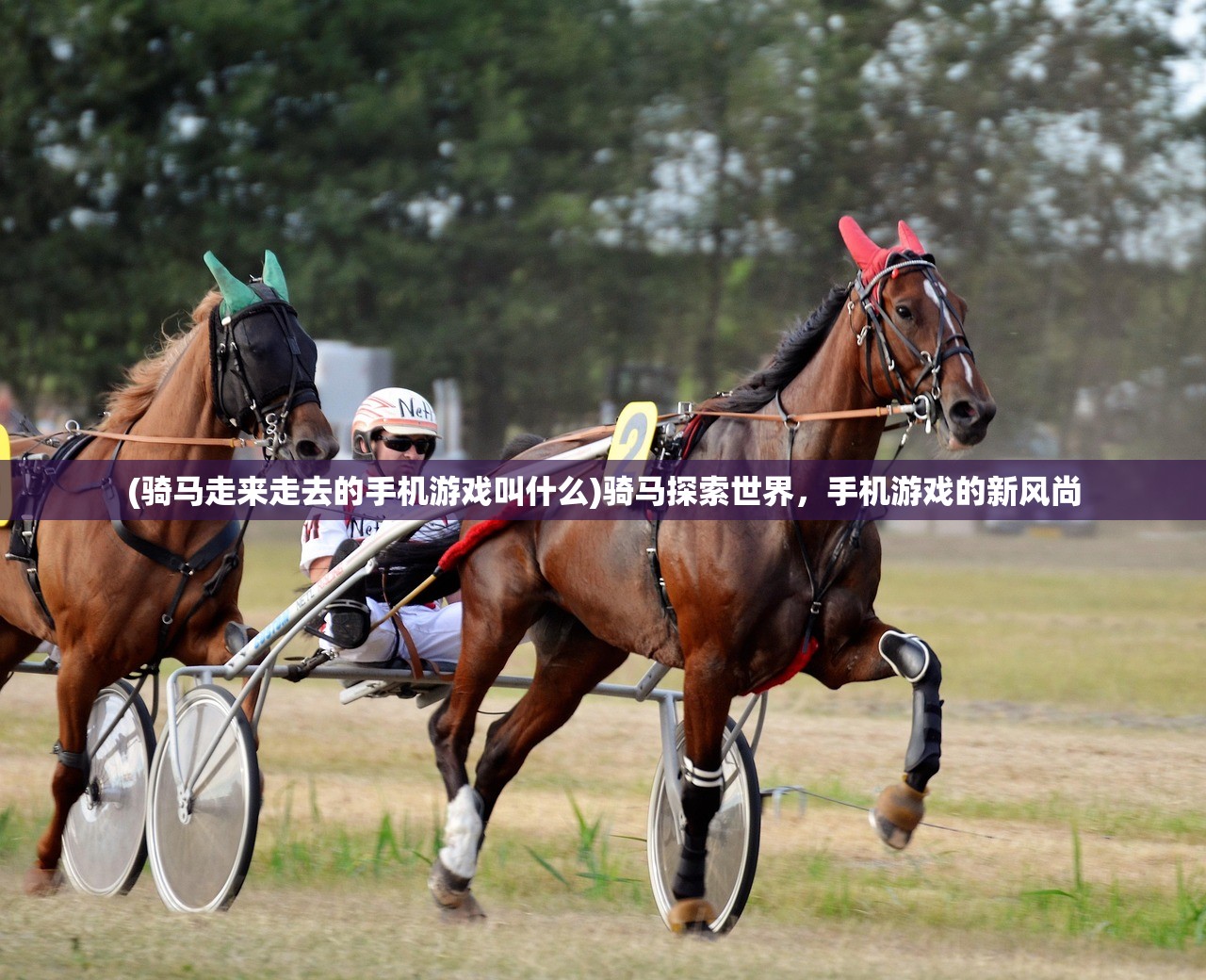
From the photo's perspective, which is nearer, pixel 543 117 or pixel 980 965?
pixel 980 965

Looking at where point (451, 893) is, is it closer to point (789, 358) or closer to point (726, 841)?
point (726, 841)

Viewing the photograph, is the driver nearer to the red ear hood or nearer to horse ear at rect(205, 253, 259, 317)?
horse ear at rect(205, 253, 259, 317)

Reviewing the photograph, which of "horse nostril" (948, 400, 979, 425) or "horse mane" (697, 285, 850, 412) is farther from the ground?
"horse mane" (697, 285, 850, 412)

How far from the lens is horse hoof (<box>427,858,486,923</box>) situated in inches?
200

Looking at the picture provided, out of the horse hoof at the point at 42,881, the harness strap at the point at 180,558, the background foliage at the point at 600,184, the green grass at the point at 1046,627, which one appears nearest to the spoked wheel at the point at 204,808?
the harness strap at the point at 180,558

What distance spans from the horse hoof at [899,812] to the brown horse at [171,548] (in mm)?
2085

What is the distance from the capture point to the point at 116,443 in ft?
18.8

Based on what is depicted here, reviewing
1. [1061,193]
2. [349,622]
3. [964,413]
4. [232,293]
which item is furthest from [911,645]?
[1061,193]

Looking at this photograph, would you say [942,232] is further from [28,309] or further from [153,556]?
[153,556]

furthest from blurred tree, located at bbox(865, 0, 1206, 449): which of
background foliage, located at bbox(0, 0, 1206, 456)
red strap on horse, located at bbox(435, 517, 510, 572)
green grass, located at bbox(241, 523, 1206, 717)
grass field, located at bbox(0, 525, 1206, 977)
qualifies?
red strap on horse, located at bbox(435, 517, 510, 572)

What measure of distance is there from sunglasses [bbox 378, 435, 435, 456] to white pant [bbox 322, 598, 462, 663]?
0.52 meters

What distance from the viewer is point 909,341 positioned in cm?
439

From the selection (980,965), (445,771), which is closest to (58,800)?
(445,771)

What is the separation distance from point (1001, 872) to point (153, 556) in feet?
9.96
